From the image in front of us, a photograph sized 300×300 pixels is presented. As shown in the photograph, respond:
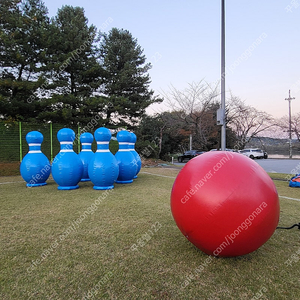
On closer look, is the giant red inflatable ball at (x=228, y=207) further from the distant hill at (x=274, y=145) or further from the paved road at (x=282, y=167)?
the distant hill at (x=274, y=145)

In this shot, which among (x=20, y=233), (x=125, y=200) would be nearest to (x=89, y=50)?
(x=125, y=200)

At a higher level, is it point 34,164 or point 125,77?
point 125,77

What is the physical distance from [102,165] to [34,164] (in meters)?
2.58

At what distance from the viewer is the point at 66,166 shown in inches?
289

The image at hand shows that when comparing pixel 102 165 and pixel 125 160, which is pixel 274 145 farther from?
pixel 102 165

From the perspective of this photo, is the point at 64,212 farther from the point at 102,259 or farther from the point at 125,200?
the point at 102,259

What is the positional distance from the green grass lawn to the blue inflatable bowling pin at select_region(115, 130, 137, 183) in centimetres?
367

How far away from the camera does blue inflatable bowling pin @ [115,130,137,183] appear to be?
8438 millimetres

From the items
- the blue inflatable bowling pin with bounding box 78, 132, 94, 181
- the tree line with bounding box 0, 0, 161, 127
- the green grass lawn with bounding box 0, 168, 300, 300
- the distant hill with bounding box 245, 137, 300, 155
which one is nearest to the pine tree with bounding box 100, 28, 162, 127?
the tree line with bounding box 0, 0, 161, 127

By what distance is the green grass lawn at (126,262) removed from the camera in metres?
2.25

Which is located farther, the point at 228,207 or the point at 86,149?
the point at 86,149

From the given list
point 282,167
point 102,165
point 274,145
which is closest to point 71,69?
point 102,165

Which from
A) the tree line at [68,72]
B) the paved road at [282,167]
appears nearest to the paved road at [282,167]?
the paved road at [282,167]

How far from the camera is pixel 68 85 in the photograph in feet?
58.2
